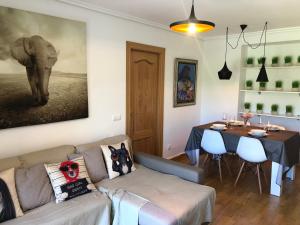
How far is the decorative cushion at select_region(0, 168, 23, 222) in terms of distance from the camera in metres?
1.98

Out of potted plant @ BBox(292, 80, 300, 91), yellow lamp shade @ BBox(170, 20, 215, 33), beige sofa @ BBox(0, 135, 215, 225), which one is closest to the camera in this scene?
beige sofa @ BBox(0, 135, 215, 225)

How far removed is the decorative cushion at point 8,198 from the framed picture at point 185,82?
3.20m

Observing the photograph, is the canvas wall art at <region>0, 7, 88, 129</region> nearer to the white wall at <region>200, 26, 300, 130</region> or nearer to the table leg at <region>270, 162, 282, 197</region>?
the table leg at <region>270, 162, 282, 197</region>

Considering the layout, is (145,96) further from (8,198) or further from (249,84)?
(8,198)

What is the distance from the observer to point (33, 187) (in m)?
2.23

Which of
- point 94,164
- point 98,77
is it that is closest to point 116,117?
point 98,77

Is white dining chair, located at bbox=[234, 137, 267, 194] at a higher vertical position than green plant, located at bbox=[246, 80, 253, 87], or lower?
lower

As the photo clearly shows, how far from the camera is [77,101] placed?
312cm

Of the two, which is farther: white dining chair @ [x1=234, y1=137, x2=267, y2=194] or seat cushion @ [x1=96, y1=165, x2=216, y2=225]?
white dining chair @ [x1=234, y1=137, x2=267, y2=194]

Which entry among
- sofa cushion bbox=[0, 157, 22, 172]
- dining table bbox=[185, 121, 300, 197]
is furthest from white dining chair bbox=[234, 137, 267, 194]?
sofa cushion bbox=[0, 157, 22, 172]

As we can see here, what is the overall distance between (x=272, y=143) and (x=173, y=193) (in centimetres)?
166

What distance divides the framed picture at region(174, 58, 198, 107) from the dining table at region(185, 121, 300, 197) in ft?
3.16

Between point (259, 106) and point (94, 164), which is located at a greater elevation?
point (259, 106)

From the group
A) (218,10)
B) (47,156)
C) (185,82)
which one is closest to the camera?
(47,156)
